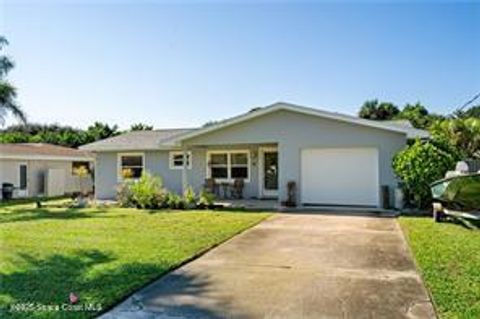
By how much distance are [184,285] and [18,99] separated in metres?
17.1

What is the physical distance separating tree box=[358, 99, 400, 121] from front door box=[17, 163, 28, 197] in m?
39.0

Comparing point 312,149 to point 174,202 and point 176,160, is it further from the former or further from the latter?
point 176,160

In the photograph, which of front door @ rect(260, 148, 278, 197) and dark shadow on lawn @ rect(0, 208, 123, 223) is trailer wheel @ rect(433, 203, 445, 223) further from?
dark shadow on lawn @ rect(0, 208, 123, 223)

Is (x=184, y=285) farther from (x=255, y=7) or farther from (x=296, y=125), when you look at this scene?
(x=296, y=125)

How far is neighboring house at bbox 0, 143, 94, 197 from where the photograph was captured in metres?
24.9

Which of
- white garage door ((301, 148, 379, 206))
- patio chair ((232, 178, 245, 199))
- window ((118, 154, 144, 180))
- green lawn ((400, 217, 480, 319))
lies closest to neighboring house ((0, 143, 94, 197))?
window ((118, 154, 144, 180))

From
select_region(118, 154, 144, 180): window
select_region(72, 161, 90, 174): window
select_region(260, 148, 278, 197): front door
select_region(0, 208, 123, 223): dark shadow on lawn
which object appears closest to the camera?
Result: select_region(0, 208, 123, 223): dark shadow on lawn

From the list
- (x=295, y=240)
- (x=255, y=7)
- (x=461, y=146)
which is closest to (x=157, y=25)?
(x=255, y=7)

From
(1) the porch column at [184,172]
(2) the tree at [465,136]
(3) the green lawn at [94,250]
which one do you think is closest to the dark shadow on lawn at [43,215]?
(3) the green lawn at [94,250]

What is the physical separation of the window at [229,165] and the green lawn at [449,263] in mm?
9928

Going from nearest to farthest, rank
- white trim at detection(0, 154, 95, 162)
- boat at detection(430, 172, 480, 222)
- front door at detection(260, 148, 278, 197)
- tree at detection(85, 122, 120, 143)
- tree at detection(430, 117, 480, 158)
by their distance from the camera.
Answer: boat at detection(430, 172, 480, 222), front door at detection(260, 148, 278, 197), tree at detection(430, 117, 480, 158), white trim at detection(0, 154, 95, 162), tree at detection(85, 122, 120, 143)

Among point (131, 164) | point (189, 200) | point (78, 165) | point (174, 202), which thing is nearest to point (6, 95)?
point (131, 164)

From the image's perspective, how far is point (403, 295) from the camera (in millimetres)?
5992

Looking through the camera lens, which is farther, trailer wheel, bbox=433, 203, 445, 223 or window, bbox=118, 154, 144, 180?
Answer: window, bbox=118, 154, 144, 180
